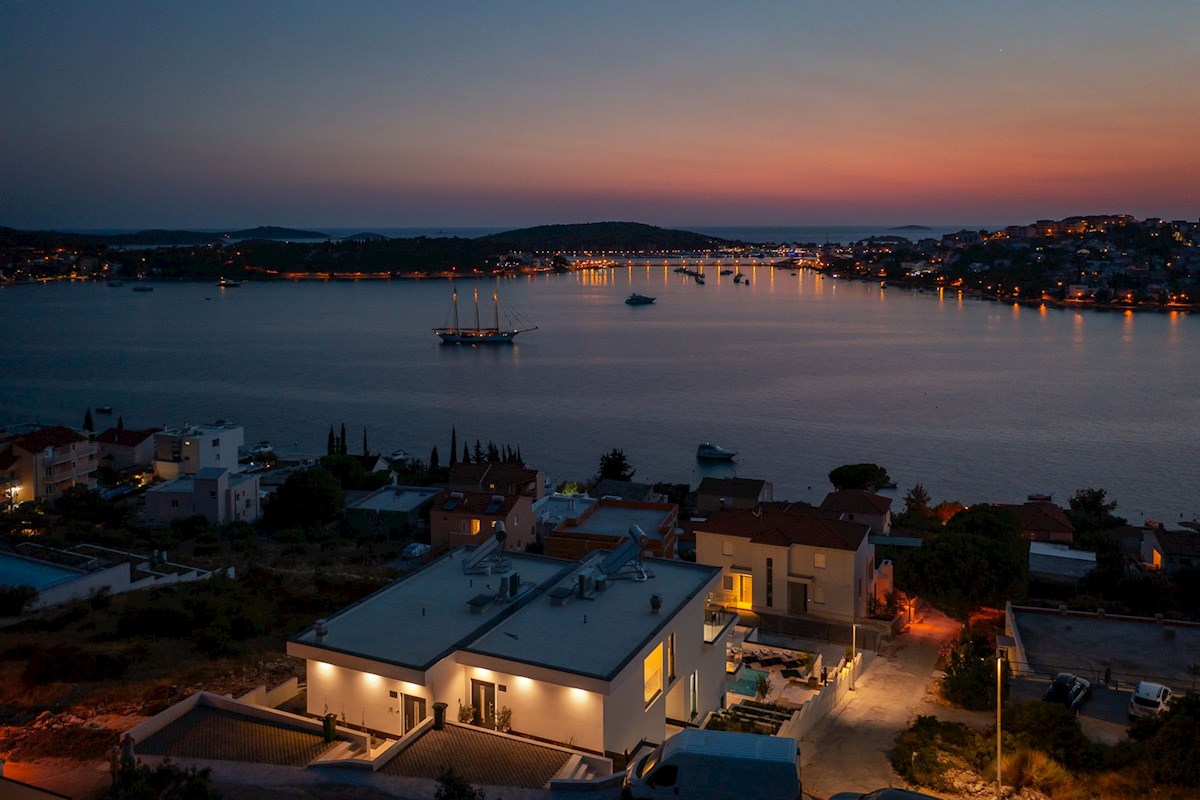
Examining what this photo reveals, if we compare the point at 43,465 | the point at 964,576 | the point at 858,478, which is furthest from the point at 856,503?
the point at 43,465

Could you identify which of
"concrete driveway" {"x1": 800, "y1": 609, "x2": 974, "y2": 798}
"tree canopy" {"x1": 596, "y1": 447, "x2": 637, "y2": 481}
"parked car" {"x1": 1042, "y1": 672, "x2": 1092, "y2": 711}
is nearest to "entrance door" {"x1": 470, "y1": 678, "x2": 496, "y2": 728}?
"concrete driveway" {"x1": 800, "y1": 609, "x2": 974, "y2": 798}

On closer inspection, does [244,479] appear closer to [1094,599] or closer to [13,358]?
[1094,599]

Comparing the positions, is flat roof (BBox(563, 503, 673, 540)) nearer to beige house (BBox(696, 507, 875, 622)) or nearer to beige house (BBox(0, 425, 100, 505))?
beige house (BBox(696, 507, 875, 622))

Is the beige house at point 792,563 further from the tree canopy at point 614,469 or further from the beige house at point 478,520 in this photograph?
the tree canopy at point 614,469

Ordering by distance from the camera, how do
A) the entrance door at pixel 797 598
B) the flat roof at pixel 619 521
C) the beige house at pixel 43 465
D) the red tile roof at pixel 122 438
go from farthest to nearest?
the red tile roof at pixel 122 438
the beige house at pixel 43 465
the flat roof at pixel 619 521
the entrance door at pixel 797 598

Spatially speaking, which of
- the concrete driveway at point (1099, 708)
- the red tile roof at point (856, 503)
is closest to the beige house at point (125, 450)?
the red tile roof at point (856, 503)

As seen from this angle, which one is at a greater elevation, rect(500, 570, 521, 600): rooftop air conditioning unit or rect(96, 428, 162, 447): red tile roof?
rect(500, 570, 521, 600): rooftop air conditioning unit

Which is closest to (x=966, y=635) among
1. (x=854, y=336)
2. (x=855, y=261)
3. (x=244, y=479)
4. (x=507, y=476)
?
(x=507, y=476)
